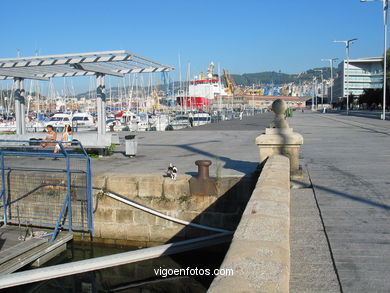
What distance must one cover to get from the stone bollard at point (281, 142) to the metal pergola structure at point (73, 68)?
6659 mm

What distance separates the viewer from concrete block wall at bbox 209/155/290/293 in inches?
101

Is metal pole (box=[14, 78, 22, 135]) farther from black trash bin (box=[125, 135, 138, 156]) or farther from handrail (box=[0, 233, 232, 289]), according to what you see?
handrail (box=[0, 233, 232, 289])

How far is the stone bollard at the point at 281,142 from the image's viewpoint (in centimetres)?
819

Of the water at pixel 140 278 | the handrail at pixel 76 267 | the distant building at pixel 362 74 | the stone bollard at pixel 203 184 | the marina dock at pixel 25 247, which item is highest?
the distant building at pixel 362 74

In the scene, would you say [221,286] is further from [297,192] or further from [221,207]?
[221,207]

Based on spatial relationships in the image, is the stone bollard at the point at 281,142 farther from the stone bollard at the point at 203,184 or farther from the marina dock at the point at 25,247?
the marina dock at the point at 25,247

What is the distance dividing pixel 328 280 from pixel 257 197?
1661 mm

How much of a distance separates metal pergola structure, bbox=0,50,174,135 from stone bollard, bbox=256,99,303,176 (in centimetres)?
666

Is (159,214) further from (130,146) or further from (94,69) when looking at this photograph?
(94,69)

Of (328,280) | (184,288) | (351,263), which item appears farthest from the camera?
(184,288)

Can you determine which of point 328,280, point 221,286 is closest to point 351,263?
point 328,280

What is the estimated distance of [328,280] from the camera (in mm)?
3387

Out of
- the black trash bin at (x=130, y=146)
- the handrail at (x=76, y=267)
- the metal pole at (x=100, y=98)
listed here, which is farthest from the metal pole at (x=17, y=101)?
the handrail at (x=76, y=267)

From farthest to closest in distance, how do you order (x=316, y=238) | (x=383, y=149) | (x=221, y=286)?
(x=383, y=149)
(x=316, y=238)
(x=221, y=286)
